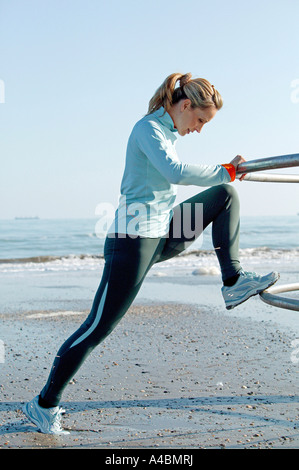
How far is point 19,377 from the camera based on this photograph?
4.00 m

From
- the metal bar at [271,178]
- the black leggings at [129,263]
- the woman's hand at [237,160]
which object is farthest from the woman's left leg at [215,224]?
the woman's hand at [237,160]

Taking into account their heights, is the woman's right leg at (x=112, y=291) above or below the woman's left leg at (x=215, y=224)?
below

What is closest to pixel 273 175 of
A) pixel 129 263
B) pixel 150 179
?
pixel 150 179

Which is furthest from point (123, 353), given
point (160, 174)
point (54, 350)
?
point (160, 174)

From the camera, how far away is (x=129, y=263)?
272 cm

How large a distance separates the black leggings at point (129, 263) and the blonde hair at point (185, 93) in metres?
Result: 0.45

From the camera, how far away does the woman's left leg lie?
2.88 m

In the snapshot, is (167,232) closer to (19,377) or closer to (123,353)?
(19,377)

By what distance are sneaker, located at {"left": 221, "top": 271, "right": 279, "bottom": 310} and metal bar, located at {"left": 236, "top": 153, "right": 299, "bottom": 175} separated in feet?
1.74

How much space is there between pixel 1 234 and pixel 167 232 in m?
27.9

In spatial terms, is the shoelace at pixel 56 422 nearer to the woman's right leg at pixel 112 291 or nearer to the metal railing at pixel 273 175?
the woman's right leg at pixel 112 291

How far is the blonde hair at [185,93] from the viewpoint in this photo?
8.76 feet

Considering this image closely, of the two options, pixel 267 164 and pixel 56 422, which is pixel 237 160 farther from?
pixel 56 422

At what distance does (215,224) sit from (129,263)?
0.50 m
